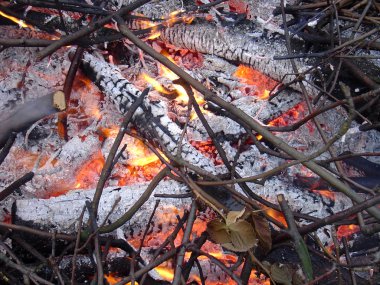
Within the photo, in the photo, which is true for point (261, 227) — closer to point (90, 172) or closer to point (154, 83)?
Result: point (90, 172)

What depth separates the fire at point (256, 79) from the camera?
2.73 meters

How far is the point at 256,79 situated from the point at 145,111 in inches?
38.9

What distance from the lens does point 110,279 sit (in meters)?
1.77

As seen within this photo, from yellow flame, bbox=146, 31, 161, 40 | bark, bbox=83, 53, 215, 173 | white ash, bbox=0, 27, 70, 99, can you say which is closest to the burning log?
bark, bbox=83, 53, 215, 173

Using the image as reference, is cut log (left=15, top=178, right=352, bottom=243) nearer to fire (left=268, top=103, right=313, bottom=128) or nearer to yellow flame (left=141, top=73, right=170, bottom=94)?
fire (left=268, top=103, right=313, bottom=128)

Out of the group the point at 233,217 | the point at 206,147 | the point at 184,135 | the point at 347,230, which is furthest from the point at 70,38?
the point at 347,230

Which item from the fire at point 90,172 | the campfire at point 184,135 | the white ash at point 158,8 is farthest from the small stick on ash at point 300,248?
the white ash at point 158,8

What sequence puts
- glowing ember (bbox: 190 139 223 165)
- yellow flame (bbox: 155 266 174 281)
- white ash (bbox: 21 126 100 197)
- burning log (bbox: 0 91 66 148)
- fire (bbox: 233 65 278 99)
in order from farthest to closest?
fire (bbox: 233 65 278 99), glowing ember (bbox: 190 139 223 165), white ash (bbox: 21 126 100 197), yellow flame (bbox: 155 266 174 281), burning log (bbox: 0 91 66 148)

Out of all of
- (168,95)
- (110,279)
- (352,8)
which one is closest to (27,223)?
(110,279)

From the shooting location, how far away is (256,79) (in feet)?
9.20

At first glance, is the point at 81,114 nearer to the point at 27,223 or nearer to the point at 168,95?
the point at 168,95

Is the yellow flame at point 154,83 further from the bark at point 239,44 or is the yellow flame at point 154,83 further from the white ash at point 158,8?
the white ash at point 158,8

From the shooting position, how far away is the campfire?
1.46 meters

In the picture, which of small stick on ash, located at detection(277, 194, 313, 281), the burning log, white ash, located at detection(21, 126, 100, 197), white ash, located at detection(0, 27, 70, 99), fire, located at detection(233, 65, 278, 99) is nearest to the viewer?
small stick on ash, located at detection(277, 194, 313, 281)
